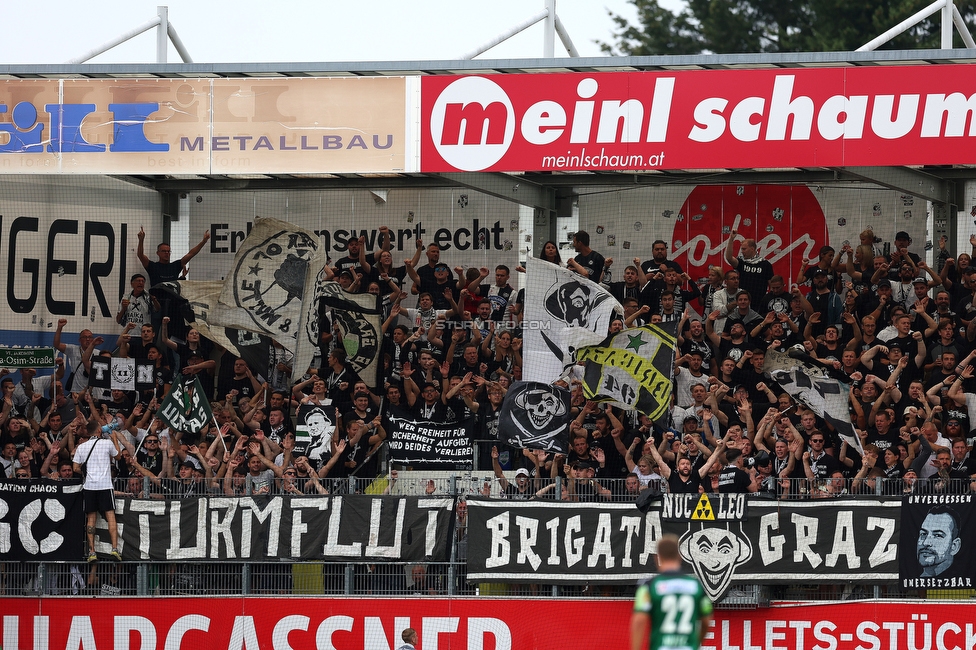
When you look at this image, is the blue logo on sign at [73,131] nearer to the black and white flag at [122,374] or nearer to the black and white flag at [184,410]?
the black and white flag at [184,410]

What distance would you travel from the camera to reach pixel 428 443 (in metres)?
18.2

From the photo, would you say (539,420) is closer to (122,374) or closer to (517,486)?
(517,486)

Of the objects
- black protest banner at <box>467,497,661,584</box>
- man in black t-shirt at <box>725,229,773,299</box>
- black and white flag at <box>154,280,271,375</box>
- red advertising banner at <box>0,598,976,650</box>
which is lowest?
red advertising banner at <box>0,598,976,650</box>

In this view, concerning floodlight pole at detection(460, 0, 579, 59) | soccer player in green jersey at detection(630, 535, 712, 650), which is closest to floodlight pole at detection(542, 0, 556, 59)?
floodlight pole at detection(460, 0, 579, 59)

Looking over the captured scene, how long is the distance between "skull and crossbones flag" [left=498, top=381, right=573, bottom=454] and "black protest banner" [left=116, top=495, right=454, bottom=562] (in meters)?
1.24

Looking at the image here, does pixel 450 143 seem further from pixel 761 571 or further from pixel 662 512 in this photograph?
pixel 761 571

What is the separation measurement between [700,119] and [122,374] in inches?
352

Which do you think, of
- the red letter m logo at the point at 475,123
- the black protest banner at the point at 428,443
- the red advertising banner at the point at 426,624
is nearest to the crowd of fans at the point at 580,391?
the black protest banner at the point at 428,443

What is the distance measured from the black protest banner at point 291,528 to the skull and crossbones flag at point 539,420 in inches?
48.6

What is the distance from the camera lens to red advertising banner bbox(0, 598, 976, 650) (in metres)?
16.5

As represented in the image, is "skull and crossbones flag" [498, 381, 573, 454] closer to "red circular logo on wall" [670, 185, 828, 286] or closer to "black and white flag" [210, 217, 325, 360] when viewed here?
"black and white flag" [210, 217, 325, 360]

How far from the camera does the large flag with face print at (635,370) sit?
59.4ft

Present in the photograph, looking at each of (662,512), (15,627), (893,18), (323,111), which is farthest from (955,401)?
(893,18)

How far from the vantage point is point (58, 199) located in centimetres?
2238
